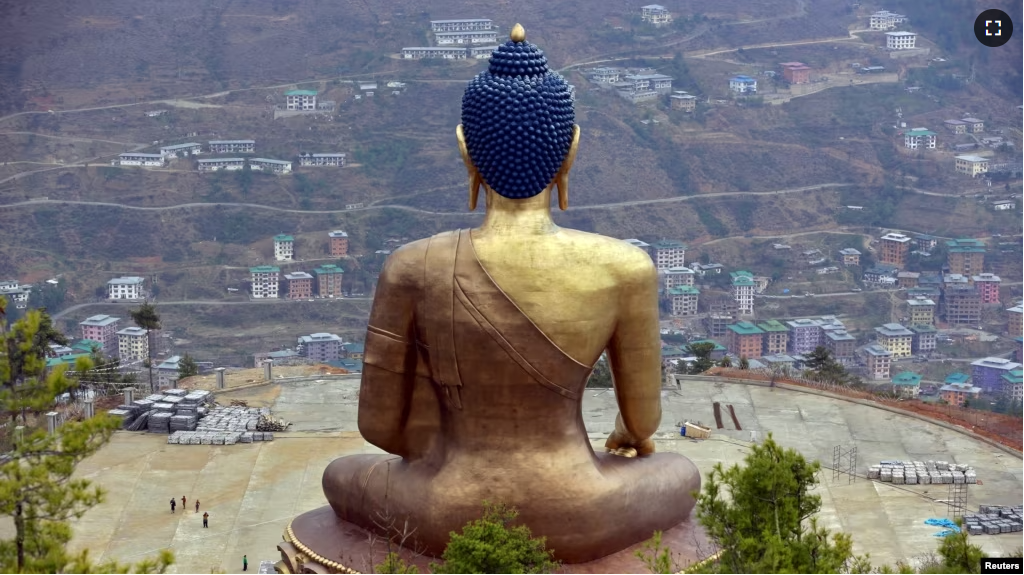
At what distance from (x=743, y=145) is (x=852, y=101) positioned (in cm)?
1010

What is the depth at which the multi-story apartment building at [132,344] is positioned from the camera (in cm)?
7638

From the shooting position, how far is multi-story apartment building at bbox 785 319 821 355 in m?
80.1

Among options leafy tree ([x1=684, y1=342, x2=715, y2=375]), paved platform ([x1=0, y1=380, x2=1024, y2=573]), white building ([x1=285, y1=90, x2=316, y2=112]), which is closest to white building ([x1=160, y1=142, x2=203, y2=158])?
white building ([x1=285, y1=90, x2=316, y2=112])

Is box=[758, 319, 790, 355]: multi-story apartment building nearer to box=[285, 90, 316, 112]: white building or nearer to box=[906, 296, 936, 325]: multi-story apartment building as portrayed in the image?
box=[906, 296, 936, 325]: multi-story apartment building

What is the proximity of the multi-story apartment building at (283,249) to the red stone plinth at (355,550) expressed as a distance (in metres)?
75.2

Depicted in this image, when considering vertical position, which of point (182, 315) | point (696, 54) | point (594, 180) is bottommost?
point (182, 315)

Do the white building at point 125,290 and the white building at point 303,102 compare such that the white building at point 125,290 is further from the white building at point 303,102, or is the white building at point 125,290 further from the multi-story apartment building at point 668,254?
the multi-story apartment building at point 668,254

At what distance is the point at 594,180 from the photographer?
98500 mm

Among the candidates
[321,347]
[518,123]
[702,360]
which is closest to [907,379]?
[321,347]

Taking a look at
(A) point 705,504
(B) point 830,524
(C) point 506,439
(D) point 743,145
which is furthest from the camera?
(D) point 743,145

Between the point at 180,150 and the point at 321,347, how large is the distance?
92.9 feet

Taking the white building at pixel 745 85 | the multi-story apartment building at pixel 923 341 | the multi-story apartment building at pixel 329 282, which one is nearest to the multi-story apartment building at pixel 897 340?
the multi-story apartment building at pixel 923 341

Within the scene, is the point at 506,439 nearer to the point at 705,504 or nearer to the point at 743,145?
the point at 705,504

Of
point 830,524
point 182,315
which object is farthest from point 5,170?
point 830,524
